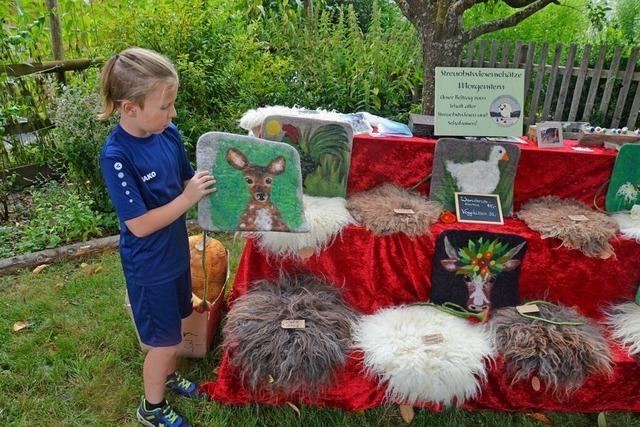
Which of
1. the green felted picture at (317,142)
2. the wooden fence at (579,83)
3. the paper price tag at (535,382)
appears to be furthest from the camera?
the wooden fence at (579,83)

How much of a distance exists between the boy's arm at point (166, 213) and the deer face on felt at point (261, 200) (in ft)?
0.76

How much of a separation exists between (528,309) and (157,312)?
5.18 feet

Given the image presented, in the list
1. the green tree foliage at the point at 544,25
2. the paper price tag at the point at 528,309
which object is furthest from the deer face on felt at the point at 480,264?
the green tree foliage at the point at 544,25

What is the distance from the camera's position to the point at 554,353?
184 cm

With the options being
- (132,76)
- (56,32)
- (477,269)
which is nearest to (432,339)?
(477,269)

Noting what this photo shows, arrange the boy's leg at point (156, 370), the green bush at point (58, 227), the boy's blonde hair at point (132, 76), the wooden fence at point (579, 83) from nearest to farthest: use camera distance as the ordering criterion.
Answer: the boy's blonde hair at point (132, 76)
the boy's leg at point (156, 370)
the green bush at point (58, 227)
the wooden fence at point (579, 83)

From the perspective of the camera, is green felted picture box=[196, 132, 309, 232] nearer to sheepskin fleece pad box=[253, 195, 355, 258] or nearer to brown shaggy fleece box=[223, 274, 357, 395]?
sheepskin fleece pad box=[253, 195, 355, 258]

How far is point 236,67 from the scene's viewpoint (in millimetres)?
3689

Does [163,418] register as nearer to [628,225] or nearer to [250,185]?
[250,185]

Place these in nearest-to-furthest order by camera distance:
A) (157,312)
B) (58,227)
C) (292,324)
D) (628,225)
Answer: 1. (157,312)
2. (292,324)
3. (628,225)
4. (58,227)

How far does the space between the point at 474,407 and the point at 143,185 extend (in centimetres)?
163

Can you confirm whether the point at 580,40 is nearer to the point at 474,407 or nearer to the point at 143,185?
the point at 474,407

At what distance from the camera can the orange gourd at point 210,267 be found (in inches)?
86.2

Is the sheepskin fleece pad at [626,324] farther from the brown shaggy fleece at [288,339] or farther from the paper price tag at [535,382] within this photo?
the brown shaggy fleece at [288,339]
